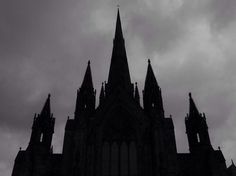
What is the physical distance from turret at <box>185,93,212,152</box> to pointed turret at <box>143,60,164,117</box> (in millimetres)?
3247

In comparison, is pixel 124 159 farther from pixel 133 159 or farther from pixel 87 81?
pixel 87 81

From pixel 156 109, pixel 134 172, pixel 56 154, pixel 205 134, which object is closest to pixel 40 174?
pixel 56 154

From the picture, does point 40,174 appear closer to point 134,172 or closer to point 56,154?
point 56,154

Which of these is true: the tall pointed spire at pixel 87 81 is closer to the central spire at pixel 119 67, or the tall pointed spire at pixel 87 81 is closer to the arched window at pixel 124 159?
the central spire at pixel 119 67

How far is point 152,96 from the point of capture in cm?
3194

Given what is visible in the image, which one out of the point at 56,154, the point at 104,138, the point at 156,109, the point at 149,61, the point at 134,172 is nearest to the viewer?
the point at 134,172

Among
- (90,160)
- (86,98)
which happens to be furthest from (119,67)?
(90,160)

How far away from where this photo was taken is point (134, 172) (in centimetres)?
2536

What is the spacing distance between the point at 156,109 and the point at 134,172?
23.4ft

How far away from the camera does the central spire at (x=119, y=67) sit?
116 ft

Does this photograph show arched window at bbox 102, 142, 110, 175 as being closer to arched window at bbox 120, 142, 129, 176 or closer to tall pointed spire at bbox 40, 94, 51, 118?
arched window at bbox 120, 142, 129, 176

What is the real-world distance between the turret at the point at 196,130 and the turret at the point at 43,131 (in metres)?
14.0

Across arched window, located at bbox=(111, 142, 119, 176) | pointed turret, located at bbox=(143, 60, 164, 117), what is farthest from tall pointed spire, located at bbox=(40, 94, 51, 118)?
pointed turret, located at bbox=(143, 60, 164, 117)

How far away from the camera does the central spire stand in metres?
35.4
